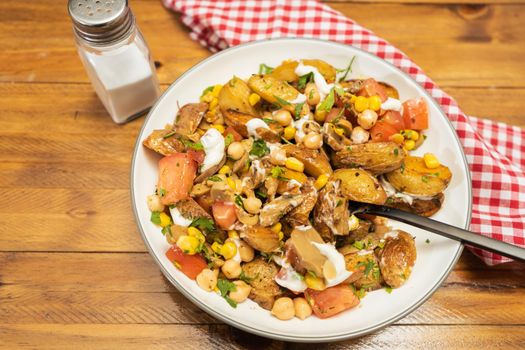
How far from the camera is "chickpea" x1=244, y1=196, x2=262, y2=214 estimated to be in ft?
7.53

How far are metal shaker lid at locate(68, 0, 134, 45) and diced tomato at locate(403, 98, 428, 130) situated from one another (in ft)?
4.98

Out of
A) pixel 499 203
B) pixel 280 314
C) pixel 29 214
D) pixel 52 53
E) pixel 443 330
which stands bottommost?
pixel 29 214

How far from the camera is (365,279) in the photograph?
2.36 metres

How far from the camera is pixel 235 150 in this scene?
8.04 feet

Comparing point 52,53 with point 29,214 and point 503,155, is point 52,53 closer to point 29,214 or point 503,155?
point 29,214

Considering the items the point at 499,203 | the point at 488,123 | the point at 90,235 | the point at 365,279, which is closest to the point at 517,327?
the point at 499,203

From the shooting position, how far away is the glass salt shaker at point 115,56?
8.25 ft

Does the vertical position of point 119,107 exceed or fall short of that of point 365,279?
it falls short

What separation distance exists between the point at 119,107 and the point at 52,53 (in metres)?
0.75

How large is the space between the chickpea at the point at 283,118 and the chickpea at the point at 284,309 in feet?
2.81

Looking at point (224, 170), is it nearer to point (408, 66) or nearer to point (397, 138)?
point (397, 138)

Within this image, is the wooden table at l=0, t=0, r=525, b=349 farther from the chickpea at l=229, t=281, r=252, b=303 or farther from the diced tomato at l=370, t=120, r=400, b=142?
the diced tomato at l=370, t=120, r=400, b=142

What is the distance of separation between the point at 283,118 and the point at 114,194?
1.06 m

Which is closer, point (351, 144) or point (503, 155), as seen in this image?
point (351, 144)
